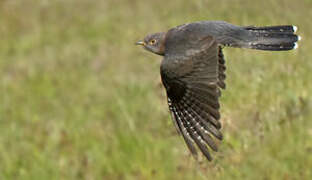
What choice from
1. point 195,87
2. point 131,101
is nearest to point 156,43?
point 195,87

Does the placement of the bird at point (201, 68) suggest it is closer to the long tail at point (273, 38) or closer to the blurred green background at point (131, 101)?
the long tail at point (273, 38)

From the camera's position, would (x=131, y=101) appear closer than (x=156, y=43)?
No

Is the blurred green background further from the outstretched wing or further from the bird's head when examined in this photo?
the bird's head

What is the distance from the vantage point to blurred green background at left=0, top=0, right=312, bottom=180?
5480 millimetres

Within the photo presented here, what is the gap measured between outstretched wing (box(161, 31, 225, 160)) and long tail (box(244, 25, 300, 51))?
295 millimetres

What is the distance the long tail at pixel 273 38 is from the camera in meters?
5.09

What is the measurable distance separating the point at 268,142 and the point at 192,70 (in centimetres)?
108

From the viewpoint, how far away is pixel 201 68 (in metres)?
4.70

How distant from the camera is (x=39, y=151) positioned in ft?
24.6

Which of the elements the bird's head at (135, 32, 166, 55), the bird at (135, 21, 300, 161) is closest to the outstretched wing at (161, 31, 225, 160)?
the bird at (135, 21, 300, 161)

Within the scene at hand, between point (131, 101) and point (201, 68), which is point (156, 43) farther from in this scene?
point (131, 101)

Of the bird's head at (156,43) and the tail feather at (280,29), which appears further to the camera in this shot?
the bird's head at (156,43)

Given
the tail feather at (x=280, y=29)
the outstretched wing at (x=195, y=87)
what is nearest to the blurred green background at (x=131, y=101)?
the outstretched wing at (x=195, y=87)

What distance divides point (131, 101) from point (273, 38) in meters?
3.05
